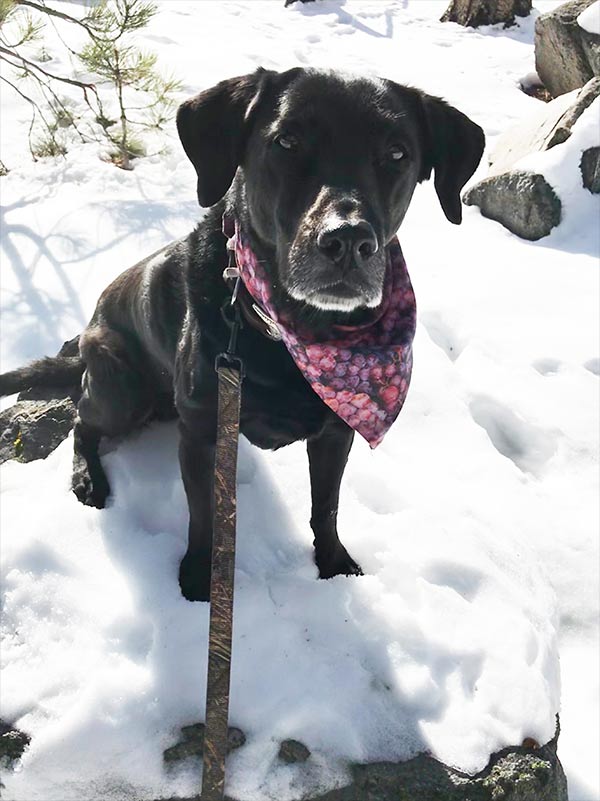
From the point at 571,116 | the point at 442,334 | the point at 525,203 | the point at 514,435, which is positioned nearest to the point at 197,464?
the point at 514,435

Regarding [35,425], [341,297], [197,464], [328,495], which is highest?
[341,297]

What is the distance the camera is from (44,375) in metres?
2.68

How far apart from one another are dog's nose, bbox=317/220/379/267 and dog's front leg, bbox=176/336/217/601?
47 cm

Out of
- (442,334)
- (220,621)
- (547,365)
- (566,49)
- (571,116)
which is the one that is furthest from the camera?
(566,49)

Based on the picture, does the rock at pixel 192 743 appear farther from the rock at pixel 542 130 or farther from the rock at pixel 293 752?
the rock at pixel 542 130

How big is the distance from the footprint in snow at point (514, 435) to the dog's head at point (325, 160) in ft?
4.99

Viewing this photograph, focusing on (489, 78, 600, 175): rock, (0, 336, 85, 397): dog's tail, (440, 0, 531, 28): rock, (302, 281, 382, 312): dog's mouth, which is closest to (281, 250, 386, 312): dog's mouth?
(302, 281, 382, 312): dog's mouth

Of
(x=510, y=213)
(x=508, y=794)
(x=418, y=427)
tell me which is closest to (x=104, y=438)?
(x=418, y=427)

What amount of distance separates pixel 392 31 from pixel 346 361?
8881 mm

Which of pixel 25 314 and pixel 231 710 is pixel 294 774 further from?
pixel 25 314

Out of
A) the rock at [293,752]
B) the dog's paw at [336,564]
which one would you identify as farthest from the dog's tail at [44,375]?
the rock at [293,752]

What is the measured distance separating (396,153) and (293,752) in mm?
1364

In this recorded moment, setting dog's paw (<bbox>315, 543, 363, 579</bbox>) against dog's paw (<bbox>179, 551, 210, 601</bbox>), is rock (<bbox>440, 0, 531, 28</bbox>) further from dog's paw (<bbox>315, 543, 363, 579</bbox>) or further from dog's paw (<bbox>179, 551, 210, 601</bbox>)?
dog's paw (<bbox>179, 551, 210, 601</bbox>)

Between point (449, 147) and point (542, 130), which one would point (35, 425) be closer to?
point (449, 147)
